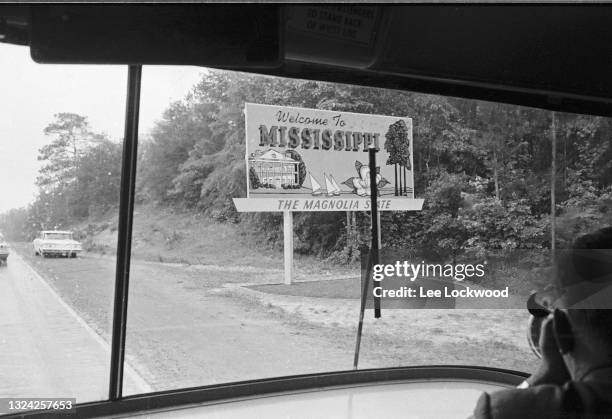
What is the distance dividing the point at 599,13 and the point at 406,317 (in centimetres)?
97

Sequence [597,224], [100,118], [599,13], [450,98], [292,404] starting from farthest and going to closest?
[292,404], [100,118], [450,98], [597,224], [599,13]

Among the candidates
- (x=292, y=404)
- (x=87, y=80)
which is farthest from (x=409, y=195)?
(x=87, y=80)

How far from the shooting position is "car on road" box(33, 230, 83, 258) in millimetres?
1715

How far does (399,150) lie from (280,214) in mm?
411

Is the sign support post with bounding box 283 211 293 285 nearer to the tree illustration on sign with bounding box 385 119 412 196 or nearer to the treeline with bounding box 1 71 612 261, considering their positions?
the treeline with bounding box 1 71 612 261

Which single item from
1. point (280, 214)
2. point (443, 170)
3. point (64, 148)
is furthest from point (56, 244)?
point (443, 170)

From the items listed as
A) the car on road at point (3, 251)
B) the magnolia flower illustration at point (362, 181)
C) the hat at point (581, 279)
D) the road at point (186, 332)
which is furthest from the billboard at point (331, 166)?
the car on road at point (3, 251)

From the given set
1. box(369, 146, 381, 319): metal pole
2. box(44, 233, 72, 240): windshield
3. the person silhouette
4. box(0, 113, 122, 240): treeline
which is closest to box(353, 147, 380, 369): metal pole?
box(369, 146, 381, 319): metal pole

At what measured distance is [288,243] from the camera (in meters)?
1.61

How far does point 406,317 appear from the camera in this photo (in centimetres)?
157

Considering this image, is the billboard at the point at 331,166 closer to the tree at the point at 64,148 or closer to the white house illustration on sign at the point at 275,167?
the white house illustration on sign at the point at 275,167

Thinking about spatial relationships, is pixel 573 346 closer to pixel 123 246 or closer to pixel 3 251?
pixel 123 246

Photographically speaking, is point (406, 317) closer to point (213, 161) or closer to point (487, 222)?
point (487, 222)

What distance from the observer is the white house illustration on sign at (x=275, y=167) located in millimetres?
1531
